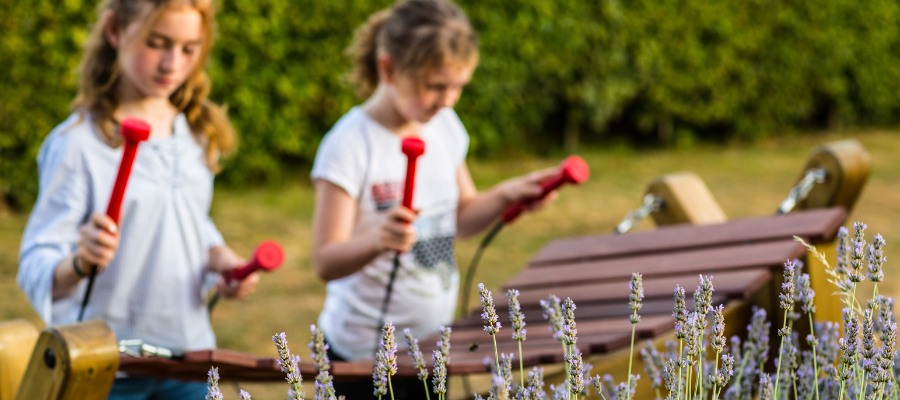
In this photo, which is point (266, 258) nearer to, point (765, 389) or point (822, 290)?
point (765, 389)

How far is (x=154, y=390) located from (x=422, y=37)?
45.6 inches

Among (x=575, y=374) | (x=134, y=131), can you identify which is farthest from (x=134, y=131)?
(x=575, y=374)

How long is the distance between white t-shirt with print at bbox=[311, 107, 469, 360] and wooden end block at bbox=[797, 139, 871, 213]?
1.31 meters

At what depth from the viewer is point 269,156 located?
728 centimetres

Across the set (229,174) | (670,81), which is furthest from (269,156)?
(670,81)

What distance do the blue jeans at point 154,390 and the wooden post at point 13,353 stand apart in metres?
0.31

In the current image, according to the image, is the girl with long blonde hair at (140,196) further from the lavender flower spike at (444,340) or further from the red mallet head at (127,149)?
the lavender flower spike at (444,340)

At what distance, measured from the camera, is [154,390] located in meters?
2.25

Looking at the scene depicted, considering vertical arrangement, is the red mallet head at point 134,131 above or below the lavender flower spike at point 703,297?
above

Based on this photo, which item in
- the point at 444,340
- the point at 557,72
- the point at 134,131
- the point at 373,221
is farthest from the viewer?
the point at 557,72

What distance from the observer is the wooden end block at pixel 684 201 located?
127 inches

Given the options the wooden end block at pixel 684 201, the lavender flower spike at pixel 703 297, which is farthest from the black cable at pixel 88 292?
the wooden end block at pixel 684 201

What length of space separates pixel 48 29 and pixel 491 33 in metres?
3.66

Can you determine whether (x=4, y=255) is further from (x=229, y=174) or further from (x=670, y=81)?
(x=670, y=81)
